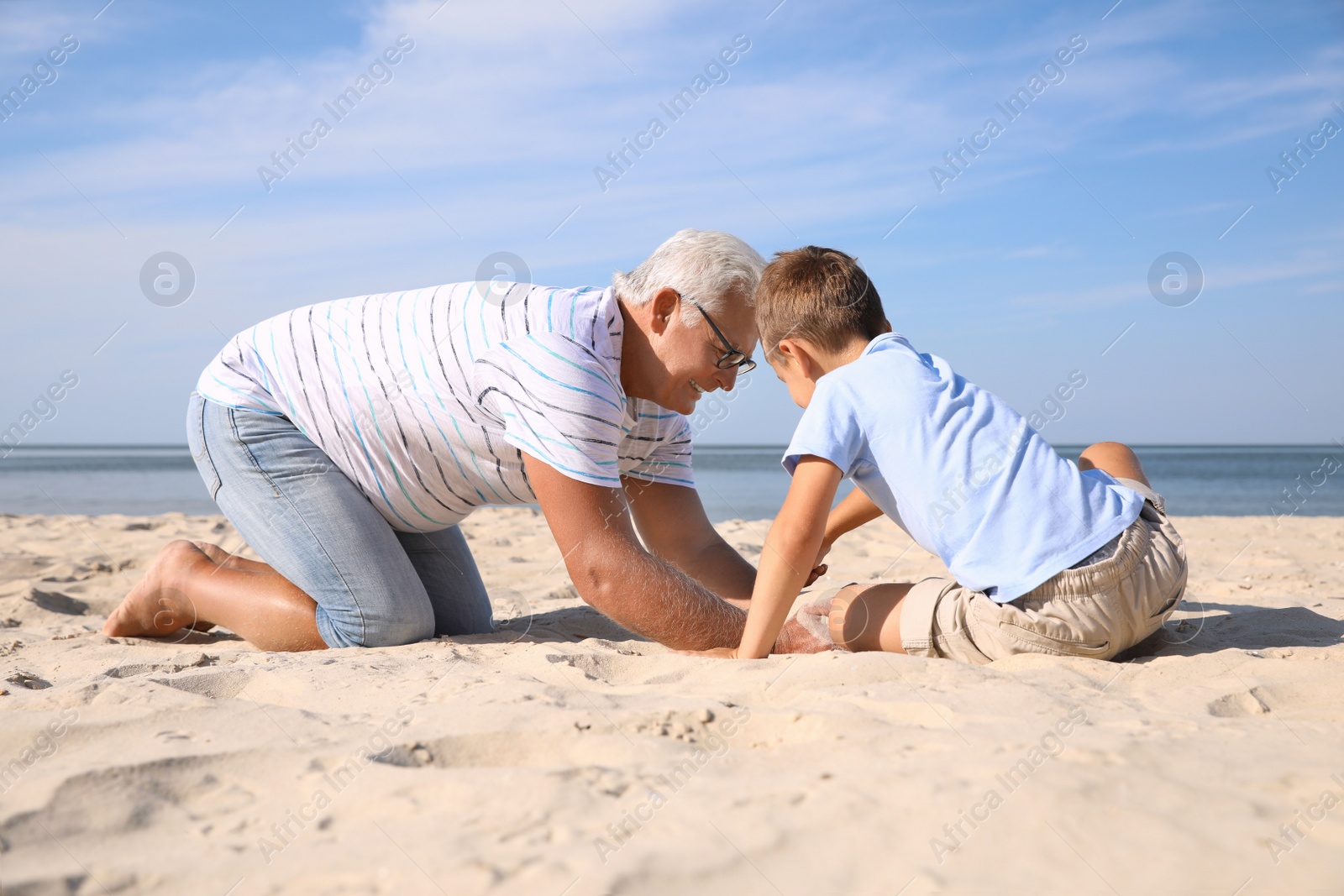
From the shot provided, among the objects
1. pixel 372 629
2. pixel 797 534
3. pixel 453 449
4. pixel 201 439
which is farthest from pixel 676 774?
pixel 201 439

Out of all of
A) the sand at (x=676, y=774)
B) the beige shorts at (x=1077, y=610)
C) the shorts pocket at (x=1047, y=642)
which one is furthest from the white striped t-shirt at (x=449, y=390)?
the shorts pocket at (x=1047, y=642)

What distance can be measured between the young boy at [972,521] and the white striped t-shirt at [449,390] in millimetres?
544

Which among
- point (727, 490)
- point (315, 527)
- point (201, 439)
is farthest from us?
point (727, 490)

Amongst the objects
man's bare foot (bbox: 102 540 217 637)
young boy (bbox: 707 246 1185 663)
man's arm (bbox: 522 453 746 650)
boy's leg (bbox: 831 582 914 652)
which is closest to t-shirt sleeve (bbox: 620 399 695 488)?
man's arm (bbox: 522 453 746 650)

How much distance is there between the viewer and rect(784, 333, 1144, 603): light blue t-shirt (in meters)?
2.07

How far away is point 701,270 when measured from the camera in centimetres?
249

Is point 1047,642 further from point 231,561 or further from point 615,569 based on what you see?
point 231,561

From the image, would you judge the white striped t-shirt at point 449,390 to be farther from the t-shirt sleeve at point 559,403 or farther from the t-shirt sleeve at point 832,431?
the t-shirt sleeve at point 832,431

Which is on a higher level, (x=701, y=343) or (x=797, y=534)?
(x=701, y=343)

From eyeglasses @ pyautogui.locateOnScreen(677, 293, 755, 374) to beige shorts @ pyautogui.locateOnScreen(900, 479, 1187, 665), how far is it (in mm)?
856

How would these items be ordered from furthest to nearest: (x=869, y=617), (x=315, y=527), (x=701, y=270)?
(x=315, y=527)
(x=701, y=270)
(x=869, y=617)

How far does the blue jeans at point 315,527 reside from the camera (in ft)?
8.80

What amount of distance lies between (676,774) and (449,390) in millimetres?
1468

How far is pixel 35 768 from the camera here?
140cm
